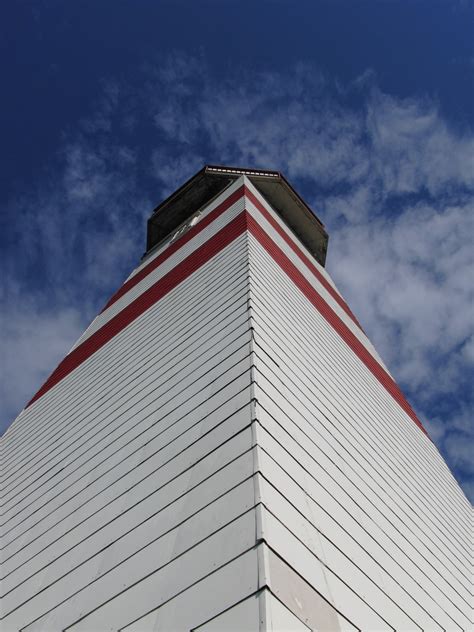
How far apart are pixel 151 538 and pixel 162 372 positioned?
7.05ft

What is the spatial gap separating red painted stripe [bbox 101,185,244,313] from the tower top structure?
2.68m

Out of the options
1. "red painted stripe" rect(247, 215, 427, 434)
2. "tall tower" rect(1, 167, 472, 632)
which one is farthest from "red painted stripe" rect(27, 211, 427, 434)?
"tall tower" rect(1, 167, 472, 632)

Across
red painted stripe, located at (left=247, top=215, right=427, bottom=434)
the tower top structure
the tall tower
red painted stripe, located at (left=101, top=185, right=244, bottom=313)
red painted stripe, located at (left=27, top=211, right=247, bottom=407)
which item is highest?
the tower top structure

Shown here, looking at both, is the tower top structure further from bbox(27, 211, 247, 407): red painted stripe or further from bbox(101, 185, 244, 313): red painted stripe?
bbox(27, 211, 247, 407): red painted stripe

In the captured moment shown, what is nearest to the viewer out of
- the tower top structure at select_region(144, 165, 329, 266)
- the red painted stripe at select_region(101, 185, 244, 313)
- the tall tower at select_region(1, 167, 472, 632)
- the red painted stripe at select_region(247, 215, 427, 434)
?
the tall tower at select_region(1, 167, 472, 632)

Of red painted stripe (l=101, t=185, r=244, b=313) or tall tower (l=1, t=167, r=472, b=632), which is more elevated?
red painted stripe (l=101, t=185, r=244, b=313)

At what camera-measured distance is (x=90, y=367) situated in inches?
288

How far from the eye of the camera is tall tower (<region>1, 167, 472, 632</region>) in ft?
8.64

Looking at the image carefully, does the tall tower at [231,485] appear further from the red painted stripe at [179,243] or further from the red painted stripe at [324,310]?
the red painted stripe at [179,243]

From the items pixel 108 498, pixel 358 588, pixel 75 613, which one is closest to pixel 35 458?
pixel 108 498

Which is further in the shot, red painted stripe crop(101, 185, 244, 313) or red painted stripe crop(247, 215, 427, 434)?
red painted stripe crop(101, 185, 244, 313)

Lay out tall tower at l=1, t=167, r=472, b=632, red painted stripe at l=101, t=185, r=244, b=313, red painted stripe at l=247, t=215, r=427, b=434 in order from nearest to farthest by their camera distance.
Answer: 1. tall tower at l=1, t=167, r=472, b=632
2. red painted stripe at l=247, t=215, r=427, b=434
3. red painted stripe at l=101, t=185, r=244, b=313

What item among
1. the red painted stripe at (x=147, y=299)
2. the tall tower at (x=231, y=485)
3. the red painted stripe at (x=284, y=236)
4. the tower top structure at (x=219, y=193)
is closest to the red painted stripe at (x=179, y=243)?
the red painted stripe at (x=284, y=236)

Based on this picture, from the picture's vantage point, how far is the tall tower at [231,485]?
8.64 feet
